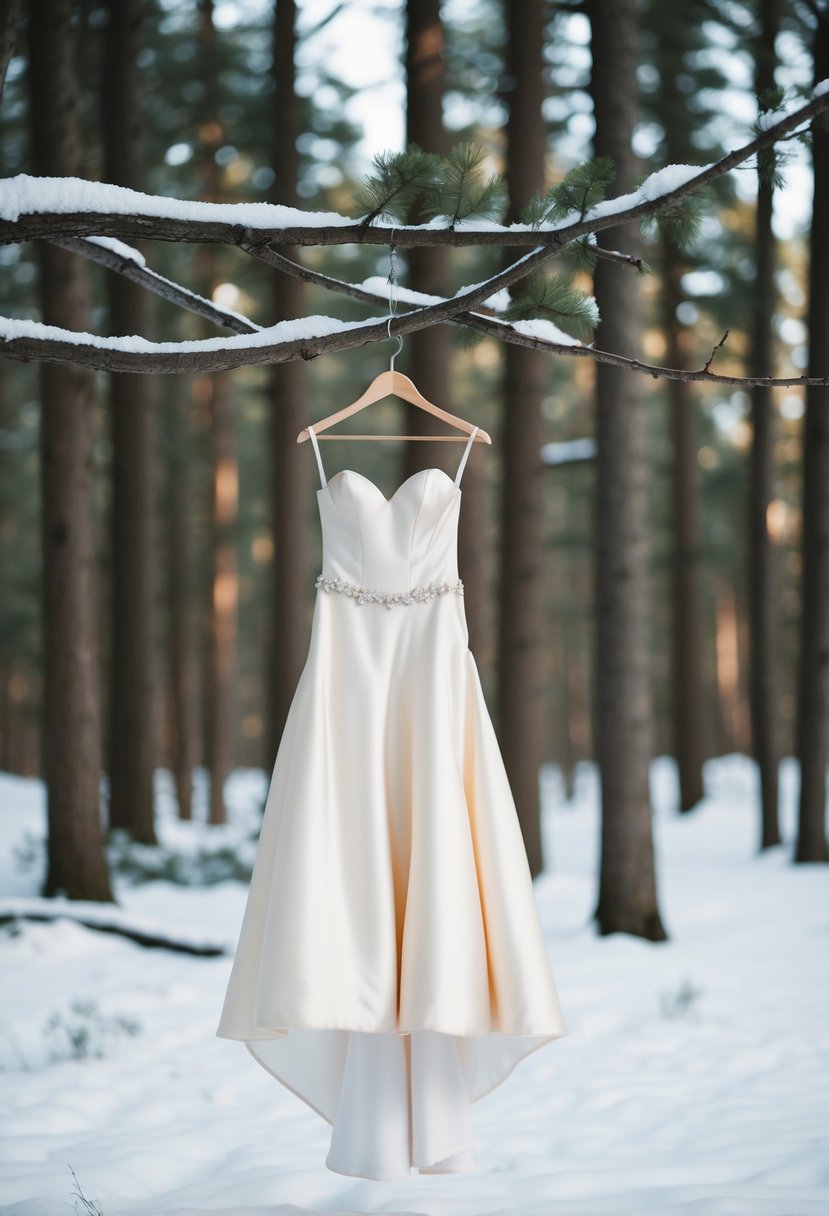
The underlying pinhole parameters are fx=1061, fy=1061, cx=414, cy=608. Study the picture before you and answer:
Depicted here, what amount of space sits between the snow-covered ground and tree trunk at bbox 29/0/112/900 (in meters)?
0.74

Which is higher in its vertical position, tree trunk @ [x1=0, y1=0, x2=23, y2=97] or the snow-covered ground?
tree trunk @ [x1=0, y1=0, x2=23, y2=97]

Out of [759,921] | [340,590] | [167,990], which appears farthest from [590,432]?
[340,590]

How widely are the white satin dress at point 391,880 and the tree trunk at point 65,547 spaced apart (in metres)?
4.56

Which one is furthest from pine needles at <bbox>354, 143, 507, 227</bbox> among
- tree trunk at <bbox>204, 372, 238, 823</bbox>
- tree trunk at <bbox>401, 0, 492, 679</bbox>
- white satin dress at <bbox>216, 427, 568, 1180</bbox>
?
tree trunk at <bbox>204, 372, 238, 823</bbox>

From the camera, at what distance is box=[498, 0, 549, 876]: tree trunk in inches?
335

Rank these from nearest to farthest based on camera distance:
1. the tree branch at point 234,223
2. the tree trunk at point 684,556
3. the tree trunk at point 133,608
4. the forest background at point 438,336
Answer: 1. the tree branch at point 234,223
2. the forest background at point 438,336
3. the tree trunk at point 133,608
4. the tree trunk at point 684,556

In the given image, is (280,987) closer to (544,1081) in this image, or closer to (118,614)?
(544,1081)

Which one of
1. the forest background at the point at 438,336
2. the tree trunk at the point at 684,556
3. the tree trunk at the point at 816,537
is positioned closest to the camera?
the forest background at the point at 438,336

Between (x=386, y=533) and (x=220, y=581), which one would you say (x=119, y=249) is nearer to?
(x=386, y=533)

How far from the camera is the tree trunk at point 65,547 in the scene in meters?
7.13

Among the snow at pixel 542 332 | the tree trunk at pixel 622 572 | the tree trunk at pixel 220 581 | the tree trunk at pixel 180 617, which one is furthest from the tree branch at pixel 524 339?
the tree trunk at pixel 220 581

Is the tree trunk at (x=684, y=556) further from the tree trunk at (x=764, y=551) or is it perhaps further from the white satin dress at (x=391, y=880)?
the white satin dress at (x=391, y=880)

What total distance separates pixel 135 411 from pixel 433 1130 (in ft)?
27.9

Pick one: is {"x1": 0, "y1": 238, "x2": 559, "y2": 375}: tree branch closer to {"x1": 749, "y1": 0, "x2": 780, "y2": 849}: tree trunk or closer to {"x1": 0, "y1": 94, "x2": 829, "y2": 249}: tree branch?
{"x1": 0, "y1": 94, "x2": 829, "y2": 249}: tree branch
